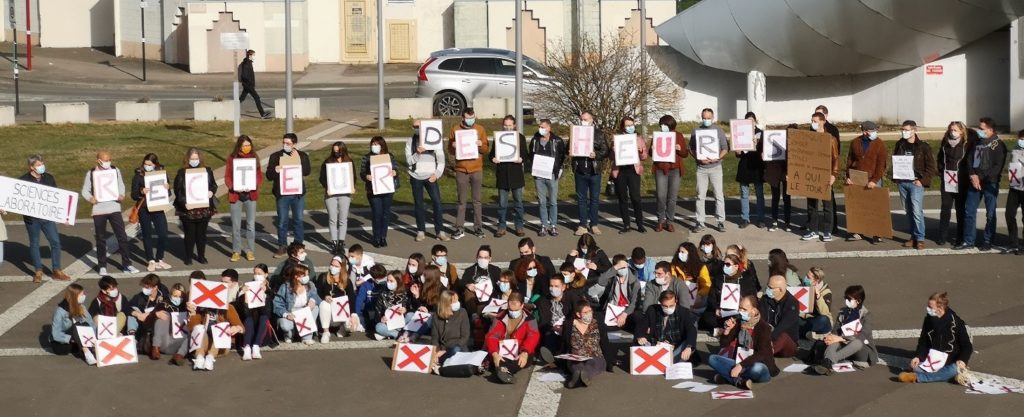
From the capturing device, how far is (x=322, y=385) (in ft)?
44.3

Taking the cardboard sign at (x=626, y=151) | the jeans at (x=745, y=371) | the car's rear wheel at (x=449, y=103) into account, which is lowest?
the jeans at (x=745, y=371)

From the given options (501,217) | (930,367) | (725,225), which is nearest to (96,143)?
(501,217)

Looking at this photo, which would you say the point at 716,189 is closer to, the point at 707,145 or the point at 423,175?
the point at 707,145

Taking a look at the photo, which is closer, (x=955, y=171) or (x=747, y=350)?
(x=747, y=350)

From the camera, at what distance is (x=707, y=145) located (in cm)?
1975

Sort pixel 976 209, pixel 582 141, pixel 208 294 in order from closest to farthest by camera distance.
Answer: pixel 208 294 < pixel 976 209 < pixel 582 141

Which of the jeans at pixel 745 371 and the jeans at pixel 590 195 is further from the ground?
the jeans at pixel 590 195

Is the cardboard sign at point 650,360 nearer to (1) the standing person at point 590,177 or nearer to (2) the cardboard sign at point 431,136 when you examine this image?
(1) the standing person at point 590,177

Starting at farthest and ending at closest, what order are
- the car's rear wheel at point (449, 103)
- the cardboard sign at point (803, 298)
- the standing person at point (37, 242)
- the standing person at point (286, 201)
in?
the car's rear wheel at point (449, 103), the standing person at point (286, 201), the standing person at point (37, 242), the cardboard sign at point (803, 298)

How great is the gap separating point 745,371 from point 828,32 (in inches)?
672

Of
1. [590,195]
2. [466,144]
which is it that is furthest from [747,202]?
[466,144]

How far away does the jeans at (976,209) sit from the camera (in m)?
18.1

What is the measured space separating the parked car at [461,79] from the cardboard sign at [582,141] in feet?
42.6

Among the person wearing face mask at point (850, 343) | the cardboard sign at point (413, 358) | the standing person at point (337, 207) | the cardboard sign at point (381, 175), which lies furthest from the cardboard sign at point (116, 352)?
the person wearing face mask at point (850, 343)
